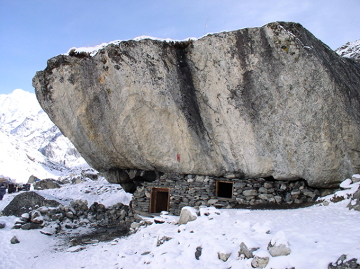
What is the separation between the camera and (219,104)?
7.67m

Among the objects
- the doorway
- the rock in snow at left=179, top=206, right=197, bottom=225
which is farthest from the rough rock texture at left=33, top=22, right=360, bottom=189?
the rock in snow at left=179, top=206, right=197, bottom=225

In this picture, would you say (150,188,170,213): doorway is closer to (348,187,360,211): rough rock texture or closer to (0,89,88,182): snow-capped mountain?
(348,187,360,211): rough rock texture

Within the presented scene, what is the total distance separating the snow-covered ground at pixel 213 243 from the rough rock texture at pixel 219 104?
1.46 meters

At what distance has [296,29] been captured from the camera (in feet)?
22.7

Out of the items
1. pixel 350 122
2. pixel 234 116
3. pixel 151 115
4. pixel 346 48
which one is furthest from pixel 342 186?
pixel 346 48

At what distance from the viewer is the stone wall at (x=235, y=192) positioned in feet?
23.8

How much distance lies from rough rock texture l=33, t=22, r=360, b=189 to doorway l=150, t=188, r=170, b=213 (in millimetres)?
938

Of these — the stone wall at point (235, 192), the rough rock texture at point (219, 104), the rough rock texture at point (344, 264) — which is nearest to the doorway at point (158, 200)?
the stone wall at point (235, 192)

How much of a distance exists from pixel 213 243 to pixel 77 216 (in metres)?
7.75

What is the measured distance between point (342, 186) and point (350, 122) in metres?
1.65

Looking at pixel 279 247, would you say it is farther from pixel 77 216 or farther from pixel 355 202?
pixel 77 216

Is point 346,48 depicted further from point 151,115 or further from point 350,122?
point 151,115

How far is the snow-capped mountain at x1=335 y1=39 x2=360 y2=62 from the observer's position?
873 cm

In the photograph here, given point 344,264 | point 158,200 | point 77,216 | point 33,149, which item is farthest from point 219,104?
point 33,149
